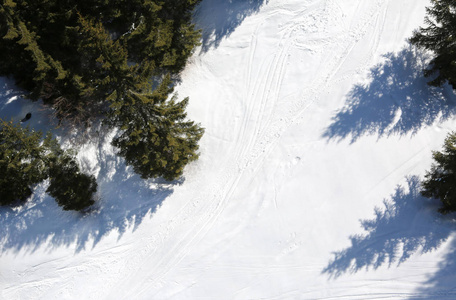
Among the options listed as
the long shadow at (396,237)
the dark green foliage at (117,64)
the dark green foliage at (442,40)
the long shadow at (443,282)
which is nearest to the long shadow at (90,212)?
the dark green foliage at (117,64)

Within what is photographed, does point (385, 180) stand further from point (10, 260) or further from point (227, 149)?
point (10, 260)

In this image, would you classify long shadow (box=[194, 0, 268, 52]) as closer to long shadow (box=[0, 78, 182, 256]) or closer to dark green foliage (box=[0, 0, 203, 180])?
dark green foliage (box=[0, 0, 203, 180])

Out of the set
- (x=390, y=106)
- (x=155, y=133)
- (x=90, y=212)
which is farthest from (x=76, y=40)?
(x=390, y=106)

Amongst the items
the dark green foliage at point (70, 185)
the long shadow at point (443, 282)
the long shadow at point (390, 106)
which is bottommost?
the long shadow at point (443, 282)

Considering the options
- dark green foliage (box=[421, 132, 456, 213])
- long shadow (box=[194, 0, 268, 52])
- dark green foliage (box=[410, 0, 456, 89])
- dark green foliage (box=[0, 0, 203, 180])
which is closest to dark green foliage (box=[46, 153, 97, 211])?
dark green foliage (box=[0, 0, 203, 180])

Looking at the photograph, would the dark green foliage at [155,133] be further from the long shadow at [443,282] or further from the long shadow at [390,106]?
the long shadow at [443,282]

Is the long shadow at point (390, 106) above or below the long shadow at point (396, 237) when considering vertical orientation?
above

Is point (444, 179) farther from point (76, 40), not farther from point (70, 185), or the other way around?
point (76, 40)
